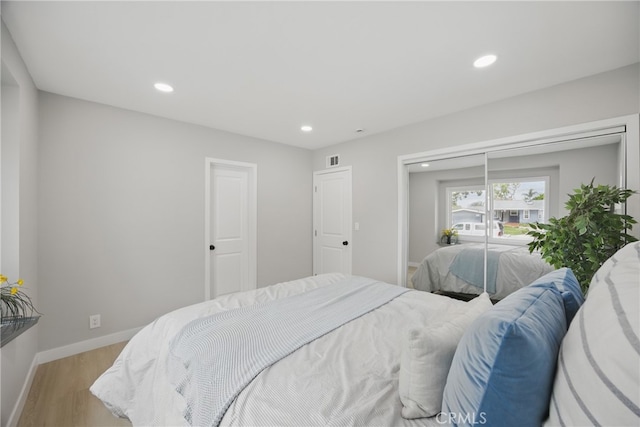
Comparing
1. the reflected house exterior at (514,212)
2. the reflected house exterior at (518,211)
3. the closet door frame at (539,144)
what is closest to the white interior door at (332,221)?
the closet door frame at (539,144)

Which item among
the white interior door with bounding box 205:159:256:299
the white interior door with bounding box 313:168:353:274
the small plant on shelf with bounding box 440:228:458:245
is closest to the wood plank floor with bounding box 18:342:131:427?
the white interior door with bounding box 205:159:256:299

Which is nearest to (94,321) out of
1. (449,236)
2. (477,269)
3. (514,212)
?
(449,236)

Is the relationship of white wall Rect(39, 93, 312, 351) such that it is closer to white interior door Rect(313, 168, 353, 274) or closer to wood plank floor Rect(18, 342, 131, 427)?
wood plank floor Rect(18, 342, 131, 427)

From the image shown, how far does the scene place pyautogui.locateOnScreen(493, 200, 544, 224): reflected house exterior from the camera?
2529 mm

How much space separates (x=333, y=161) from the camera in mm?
4367

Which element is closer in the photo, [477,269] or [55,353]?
[55,353]

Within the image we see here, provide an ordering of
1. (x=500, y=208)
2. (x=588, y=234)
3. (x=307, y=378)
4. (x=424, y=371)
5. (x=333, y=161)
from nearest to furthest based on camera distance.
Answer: (x=424, y=371) < (x=307, y=378) < (x=588, y=234) < (x=500, y=208) < (x=333, y=161)

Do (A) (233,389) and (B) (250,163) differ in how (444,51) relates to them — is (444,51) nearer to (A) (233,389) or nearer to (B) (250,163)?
(A) (233,389)

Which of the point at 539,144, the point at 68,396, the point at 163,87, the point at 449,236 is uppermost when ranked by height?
the point at 163,87

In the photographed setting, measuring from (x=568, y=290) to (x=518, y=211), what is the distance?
1.94m

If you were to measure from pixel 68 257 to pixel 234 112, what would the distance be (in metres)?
2.20

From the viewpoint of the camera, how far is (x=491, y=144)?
275 cm

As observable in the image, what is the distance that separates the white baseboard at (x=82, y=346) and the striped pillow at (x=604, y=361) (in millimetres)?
3595

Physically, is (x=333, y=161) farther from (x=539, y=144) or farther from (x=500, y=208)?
(x=539, y=144)
